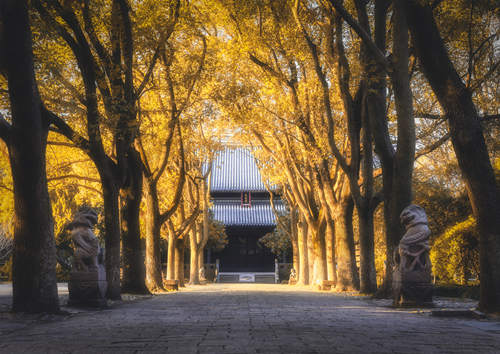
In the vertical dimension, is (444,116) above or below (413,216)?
above

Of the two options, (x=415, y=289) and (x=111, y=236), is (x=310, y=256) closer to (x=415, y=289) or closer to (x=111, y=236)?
(x=111, y=236)

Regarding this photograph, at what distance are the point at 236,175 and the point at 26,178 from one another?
123ft

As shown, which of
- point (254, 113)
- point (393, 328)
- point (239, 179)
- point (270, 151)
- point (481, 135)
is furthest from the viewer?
point (239, 179)

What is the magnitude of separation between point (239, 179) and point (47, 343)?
3996 cm

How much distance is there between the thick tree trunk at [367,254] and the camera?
587 inches

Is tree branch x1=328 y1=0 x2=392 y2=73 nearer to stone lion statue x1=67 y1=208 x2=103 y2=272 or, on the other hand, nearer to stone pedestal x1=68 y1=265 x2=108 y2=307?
stone lion statue x1=67 y1=208 x2=103 y2=272

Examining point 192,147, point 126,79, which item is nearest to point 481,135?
point 126,79

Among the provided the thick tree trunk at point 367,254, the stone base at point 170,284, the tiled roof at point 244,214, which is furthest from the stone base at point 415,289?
the tiled roof at point 244,214

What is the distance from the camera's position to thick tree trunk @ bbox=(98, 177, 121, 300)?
42.0 feet

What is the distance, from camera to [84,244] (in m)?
10.4

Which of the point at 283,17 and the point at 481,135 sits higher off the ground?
the point at 283,17

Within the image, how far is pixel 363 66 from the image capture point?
40.0 feet

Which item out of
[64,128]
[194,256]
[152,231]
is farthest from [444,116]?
[194,256]

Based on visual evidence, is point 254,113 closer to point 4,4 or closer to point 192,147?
point 192,147
